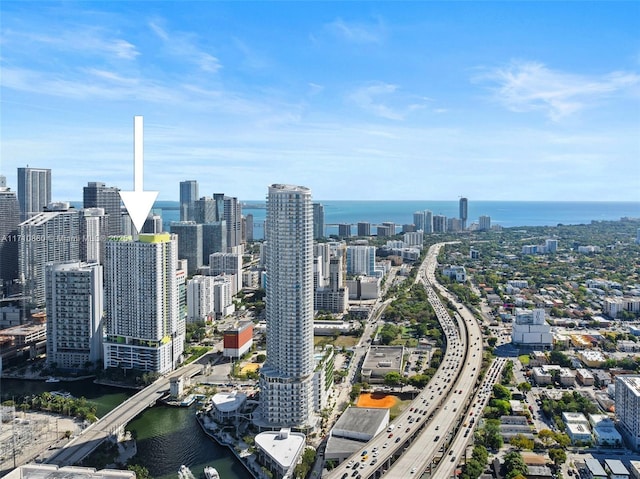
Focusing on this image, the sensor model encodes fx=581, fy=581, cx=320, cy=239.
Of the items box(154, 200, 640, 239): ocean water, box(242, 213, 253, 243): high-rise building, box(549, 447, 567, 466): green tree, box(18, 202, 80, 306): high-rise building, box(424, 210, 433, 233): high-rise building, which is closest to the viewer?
box(549, 447, 567, 466): green tree

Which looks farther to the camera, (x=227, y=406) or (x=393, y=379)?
(x=393, y=379)

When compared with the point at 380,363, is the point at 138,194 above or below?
above

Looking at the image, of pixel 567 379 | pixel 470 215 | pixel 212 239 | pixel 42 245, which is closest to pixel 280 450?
pixel 567 379

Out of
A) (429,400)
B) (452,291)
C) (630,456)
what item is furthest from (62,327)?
(452,291)

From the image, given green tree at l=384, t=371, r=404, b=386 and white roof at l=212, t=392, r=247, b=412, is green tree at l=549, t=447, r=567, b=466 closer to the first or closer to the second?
green tree at l=384, t=371, r=404, b=386

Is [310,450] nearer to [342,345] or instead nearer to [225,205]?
[342,345]

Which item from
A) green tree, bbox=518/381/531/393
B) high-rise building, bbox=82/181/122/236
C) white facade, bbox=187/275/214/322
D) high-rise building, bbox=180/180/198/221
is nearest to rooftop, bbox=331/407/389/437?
green tree, bbox=518/381/531/393

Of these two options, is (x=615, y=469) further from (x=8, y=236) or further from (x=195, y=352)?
(x=8, y=236)
